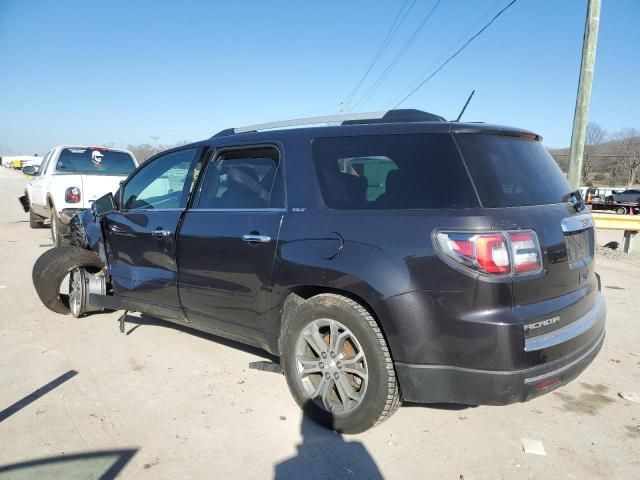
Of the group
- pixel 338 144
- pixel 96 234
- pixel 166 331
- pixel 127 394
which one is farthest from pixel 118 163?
pixel 338 144

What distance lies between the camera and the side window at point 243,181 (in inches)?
131

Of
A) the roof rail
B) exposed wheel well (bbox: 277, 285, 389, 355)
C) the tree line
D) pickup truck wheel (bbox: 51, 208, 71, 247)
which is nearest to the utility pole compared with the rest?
the roof rail

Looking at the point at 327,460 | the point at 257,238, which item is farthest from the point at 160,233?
the point at 327,460

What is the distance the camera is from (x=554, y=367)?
253 cm

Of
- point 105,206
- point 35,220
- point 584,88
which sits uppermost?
point 584,88

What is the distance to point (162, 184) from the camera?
14.4 ft

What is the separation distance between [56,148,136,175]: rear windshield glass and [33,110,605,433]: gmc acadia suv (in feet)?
20.8

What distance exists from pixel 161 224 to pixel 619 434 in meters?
3.56

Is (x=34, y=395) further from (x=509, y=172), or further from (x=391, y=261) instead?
(x=509, y=172)

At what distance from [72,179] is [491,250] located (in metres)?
7.99

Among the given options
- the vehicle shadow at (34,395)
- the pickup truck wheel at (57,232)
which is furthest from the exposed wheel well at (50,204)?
the vehicle shadow at (34,395)

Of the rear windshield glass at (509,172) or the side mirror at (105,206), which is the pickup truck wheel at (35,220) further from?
the rear windshield glass at (509,172)

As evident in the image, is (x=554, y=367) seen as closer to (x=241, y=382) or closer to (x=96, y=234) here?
(x=241, y=382)

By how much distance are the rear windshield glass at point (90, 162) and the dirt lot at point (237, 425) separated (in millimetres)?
5561
